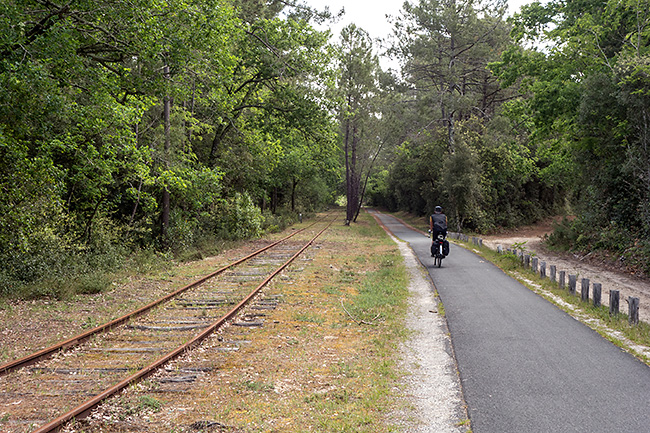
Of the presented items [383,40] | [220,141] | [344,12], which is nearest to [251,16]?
[344,12]

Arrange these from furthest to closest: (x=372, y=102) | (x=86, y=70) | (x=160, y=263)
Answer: (x=372, y=102) → (x=160, y=263) → (x=86, y=70)

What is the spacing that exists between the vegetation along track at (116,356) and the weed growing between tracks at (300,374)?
0.91ft

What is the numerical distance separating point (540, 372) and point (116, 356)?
5914 mm

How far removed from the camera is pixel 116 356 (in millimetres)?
6379

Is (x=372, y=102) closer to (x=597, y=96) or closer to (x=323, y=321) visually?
(x=597, y=96)

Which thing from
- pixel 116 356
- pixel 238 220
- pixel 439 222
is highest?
pixel 439 222

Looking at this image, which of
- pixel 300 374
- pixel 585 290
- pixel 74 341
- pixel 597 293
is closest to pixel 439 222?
pixel 585 290

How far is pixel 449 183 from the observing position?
29.3 metres

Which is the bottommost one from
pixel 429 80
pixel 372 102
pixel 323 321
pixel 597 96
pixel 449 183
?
pixel 323 321

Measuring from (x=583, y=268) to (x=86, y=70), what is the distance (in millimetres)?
17224

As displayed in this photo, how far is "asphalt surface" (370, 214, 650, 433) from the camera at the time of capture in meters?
4.55

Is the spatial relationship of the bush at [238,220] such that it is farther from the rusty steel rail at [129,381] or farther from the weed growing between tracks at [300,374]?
the rusty steel rail at [129,381]

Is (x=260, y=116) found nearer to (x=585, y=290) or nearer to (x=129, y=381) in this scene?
(x=585, y=290)

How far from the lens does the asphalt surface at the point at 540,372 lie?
179 inches
